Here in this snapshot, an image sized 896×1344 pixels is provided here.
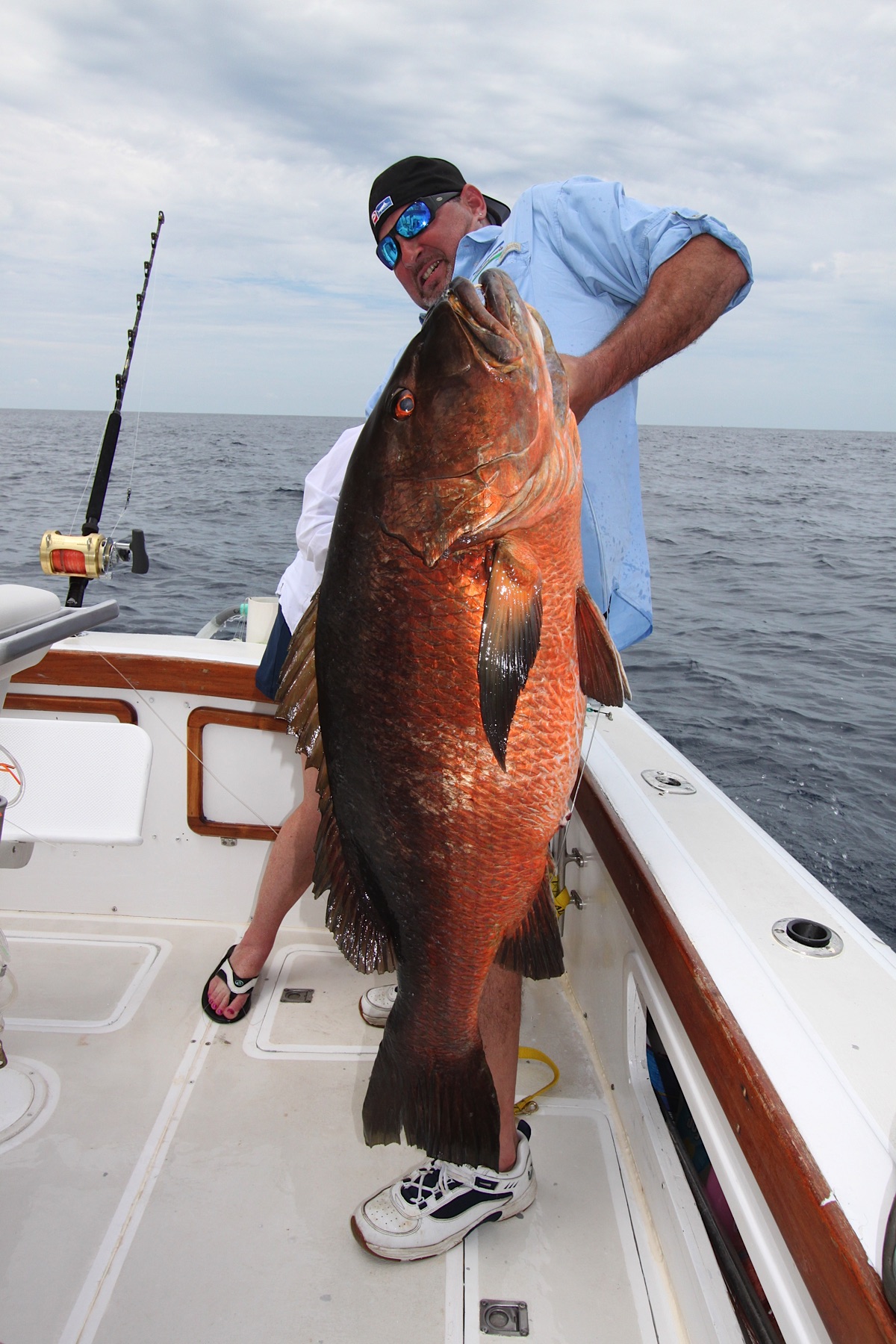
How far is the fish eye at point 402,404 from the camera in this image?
4.56ft

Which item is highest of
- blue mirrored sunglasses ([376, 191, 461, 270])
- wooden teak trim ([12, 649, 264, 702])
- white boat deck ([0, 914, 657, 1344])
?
blue mirrored sunglasses ([376, 191, 461, 270])

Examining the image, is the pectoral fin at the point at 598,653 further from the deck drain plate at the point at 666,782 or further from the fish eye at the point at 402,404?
the deck drain plate at the point at 666,782

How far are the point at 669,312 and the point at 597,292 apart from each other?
36 cm

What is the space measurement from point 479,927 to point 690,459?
5303cm

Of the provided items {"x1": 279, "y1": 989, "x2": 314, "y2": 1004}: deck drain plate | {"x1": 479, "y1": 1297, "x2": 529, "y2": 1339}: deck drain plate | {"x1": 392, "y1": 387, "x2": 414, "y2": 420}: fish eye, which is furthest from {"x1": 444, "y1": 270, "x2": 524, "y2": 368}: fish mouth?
{"x1": 279, "y1": 989, "x2": 314, "y2": 1004}: deck drain plate

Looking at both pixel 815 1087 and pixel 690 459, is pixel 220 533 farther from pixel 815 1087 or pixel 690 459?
pixel 690 459

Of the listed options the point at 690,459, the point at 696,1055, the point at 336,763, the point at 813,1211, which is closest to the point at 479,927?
the point at 336,763

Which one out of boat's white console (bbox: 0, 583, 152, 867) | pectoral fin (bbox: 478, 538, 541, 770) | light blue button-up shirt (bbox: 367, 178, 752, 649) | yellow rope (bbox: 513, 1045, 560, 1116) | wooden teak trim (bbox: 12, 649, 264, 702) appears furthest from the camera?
wooden teak trim (bbox: 12, 649, 264, 702)

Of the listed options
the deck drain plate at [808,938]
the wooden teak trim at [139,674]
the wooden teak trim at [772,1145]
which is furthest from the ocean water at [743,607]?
the deck drain plate at [808,938]

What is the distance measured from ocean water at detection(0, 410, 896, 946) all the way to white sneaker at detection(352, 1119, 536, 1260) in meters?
3.42

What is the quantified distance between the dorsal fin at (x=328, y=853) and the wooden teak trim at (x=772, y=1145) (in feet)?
1.88

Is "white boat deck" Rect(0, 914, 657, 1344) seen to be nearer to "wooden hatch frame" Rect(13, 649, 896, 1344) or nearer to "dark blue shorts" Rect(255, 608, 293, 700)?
"wooden hatch frame" Rect(13, 649, 896, 1344)

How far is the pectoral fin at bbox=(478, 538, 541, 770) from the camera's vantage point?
1.29 meters

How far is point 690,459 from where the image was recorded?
167 feet
